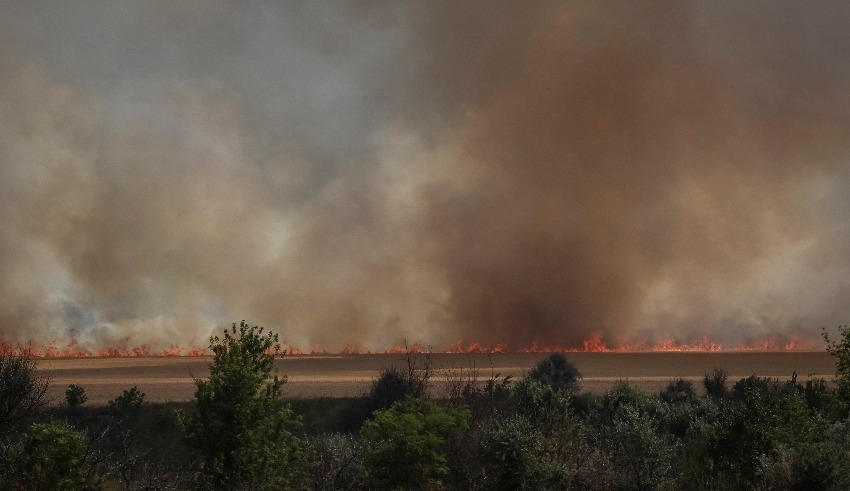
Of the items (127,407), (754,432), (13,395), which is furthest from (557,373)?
(13,395)

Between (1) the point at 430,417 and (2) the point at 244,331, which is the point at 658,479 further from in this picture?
(2) the point at 244,331

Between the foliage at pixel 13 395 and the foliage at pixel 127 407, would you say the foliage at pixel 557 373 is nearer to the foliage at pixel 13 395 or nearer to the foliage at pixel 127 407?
the foliage at pixel 127 407

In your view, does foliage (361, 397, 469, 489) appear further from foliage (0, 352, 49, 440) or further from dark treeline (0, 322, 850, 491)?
foliage (0, 352, 49, 440)

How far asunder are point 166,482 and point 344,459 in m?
4.97

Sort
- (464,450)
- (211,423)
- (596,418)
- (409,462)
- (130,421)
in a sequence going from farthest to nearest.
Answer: (130,421) < (596,418) < (464,450) < (409,462) < (211,423)

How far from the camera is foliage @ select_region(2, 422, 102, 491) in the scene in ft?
64.4

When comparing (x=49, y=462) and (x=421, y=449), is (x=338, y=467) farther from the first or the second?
(x=49, y=462)

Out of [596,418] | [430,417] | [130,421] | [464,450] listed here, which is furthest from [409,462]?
[130,421]

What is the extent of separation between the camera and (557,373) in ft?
175

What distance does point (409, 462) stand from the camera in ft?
70.8

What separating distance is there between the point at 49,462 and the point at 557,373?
38038 mm

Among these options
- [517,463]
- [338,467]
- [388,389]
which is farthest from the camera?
[388,389]

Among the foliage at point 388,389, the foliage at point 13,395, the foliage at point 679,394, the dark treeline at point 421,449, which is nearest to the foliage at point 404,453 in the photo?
the dark treeline at point 421,449

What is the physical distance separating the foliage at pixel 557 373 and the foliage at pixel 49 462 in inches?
1292
